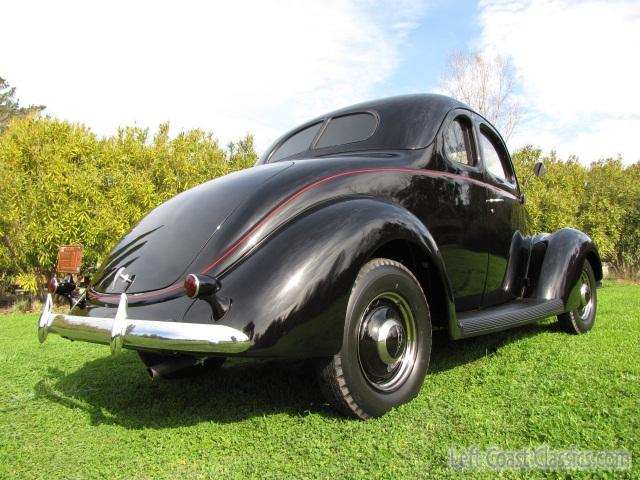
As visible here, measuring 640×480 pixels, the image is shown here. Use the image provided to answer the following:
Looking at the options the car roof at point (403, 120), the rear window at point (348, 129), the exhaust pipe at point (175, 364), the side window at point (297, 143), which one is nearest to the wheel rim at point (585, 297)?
the car roof at point (403, 120)

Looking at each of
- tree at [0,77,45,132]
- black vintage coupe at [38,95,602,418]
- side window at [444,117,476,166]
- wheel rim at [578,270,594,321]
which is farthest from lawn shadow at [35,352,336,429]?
tree at [0,77,45,132]

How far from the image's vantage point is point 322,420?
7.47 ft

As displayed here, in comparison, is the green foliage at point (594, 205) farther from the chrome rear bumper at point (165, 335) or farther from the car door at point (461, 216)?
the chrome rear bumper at point (165, 335)

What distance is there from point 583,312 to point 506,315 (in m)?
1.62

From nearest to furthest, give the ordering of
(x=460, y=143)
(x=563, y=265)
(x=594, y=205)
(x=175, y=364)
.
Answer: (x=175, y=364)
(x=460, y=143)
(x=563, y=265)
(x=594, y=205)

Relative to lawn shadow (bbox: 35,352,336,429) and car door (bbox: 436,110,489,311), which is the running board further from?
lawn shadow (bbox: 35,352,336,429)

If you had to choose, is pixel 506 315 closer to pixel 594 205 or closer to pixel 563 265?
pixel 563 265

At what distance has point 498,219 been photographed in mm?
3766

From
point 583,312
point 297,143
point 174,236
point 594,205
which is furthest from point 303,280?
point 594,205

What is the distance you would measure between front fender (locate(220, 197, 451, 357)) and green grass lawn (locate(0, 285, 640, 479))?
433 mm

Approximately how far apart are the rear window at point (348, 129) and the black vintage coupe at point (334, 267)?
1 centimetres

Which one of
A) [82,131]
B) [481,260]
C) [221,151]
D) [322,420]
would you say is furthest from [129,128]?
[322,420]

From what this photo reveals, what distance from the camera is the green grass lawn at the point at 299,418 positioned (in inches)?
75.5

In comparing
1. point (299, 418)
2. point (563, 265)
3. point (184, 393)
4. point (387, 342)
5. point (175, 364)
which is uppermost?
point (563, 265)
